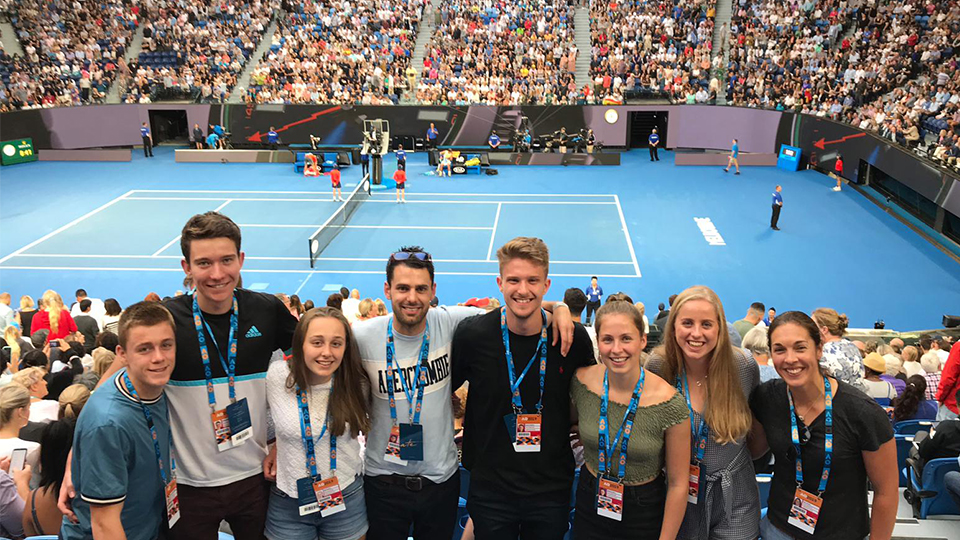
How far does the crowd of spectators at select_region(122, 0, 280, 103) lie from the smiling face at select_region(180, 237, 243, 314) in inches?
1443

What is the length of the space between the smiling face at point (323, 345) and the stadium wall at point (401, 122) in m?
32.4

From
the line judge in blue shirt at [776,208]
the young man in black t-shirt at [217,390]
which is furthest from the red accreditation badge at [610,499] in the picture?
the line judge in blue shirt at [776,208]

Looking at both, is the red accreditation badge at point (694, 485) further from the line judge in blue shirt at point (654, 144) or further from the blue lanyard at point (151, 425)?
the line judge in blue shirt at point (654, 144)

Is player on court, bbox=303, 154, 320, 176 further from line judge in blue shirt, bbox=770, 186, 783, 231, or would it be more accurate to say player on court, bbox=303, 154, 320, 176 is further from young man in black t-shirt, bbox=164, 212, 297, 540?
young man in black t-shirt, bbox=164, 212, 297, 540

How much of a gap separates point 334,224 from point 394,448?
19.9m

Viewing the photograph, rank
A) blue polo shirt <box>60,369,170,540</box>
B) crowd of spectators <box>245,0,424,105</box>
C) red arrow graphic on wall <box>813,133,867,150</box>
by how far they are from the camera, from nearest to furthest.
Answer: blue polo shirt <box>60,369,170,540</box>, red arrow graphic on wall <box>813,133,867,150</box>, crowd of spectators <box>245,0,424,105</box>

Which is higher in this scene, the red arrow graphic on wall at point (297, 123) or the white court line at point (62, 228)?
the red arrow graphic on wall at point (297, 123)

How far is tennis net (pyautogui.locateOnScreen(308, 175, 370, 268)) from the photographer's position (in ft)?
67.6

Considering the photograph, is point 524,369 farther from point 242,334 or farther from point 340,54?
point 340,54

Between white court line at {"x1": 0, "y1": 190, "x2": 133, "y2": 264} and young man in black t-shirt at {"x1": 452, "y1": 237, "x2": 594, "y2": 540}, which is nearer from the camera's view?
young man in black t-shirt at {"x1": 452, "y1": 237, "x2": 594, "y2": 540}

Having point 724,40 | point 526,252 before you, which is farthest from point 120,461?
point 724,40

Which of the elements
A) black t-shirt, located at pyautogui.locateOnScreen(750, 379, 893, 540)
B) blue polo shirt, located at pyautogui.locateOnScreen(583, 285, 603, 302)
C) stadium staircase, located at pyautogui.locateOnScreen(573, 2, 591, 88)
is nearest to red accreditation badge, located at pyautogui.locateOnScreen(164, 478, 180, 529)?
black t-shirt, located at pyautogui.locateOnScreen(750, 379, 893, 540)

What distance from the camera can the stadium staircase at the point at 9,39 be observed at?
1499 inches

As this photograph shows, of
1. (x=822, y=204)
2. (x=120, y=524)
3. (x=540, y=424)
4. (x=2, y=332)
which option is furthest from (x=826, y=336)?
(x=822, y=204)
